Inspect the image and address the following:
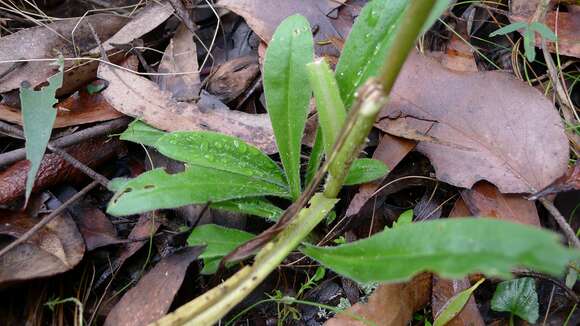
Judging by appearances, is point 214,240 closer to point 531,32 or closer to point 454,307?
point 454,307

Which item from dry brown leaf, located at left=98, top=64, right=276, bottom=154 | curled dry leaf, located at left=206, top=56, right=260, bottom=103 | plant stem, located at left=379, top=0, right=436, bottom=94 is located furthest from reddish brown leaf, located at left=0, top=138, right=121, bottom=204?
plant stem, located at left=379, top=0, right=436, bottom=94

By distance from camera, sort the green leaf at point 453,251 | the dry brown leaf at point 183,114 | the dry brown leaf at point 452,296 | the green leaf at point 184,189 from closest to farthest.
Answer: the green leaf at point 453,251, the green leaf at point 184,189, the dry brown leaf at point 452,296, the dry brown leaf at point 183,114

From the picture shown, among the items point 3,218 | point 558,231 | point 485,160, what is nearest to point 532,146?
point 485,160

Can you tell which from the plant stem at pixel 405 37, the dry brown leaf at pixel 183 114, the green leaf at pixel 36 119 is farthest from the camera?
the dry brown leaf at pixel 183 114

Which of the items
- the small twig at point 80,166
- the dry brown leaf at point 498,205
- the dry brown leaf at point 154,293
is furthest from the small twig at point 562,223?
the small twig at point 80,166

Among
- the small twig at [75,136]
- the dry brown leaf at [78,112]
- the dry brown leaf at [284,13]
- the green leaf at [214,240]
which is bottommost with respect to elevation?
the green leaf at [214,240]

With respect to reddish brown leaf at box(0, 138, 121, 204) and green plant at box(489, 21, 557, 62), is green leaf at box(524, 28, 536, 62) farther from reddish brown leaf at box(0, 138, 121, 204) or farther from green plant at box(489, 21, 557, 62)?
reddish brown leaf at box(0, 138, 121, 204)

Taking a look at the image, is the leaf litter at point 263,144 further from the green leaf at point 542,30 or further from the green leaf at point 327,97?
the green leaf at point 327,97
